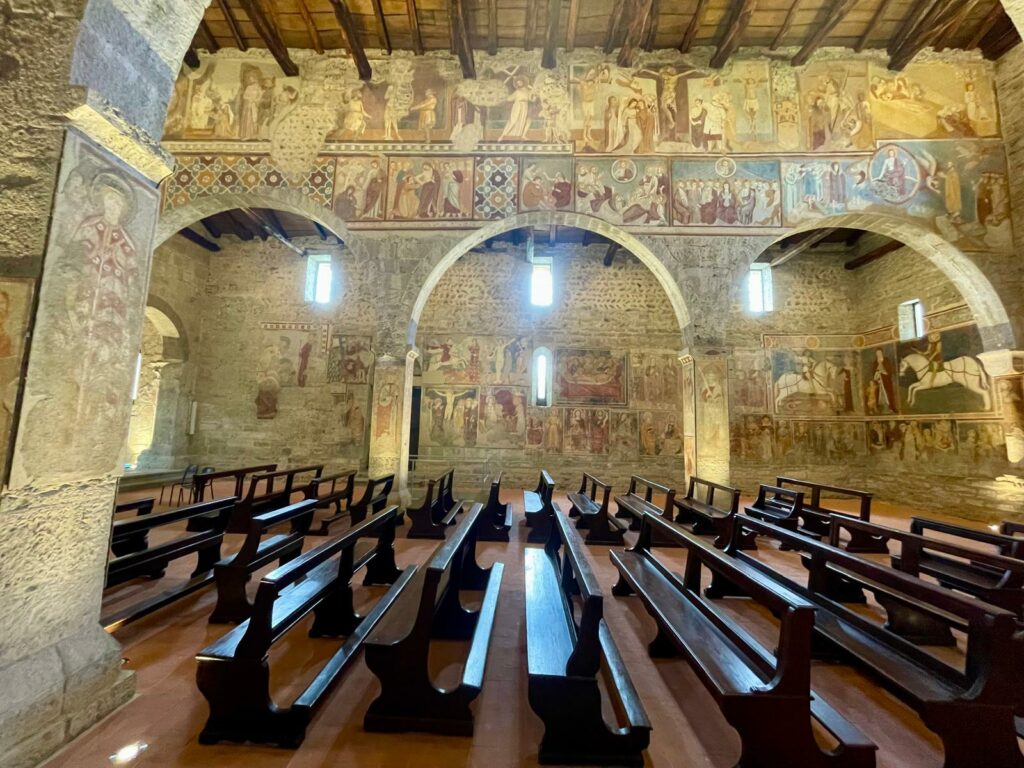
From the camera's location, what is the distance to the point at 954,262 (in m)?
7.75

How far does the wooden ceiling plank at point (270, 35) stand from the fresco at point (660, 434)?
10.6 metres

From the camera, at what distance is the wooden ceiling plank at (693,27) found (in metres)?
7.28

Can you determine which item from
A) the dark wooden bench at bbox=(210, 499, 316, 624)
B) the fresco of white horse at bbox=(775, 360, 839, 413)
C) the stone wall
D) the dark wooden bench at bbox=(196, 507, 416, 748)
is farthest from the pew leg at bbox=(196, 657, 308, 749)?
the fresco of white horse at bbox=(775, 360, 839, 413)

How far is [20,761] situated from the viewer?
169cm

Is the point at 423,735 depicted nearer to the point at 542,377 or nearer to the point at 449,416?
the point at 449,416

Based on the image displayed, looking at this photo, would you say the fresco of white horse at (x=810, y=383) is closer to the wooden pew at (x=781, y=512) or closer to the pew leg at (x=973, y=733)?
the wooden pew at (x=781, y=512)

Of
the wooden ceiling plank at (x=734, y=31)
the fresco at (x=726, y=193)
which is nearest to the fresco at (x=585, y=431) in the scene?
the fresco at (x=726, y=193)

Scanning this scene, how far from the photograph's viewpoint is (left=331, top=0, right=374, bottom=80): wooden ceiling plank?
7.19 meters

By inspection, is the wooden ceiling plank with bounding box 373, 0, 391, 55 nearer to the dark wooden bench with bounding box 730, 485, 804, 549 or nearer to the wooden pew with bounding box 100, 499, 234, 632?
the wooden pew with bounding box 100, 499, 234, 632

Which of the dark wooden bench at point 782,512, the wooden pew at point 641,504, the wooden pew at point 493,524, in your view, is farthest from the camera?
the wooden pew at point 493,524

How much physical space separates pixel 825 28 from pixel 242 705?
11136mm

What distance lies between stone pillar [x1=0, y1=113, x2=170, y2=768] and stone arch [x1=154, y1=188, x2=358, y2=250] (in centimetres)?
628

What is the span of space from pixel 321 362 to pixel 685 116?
10.0 meters

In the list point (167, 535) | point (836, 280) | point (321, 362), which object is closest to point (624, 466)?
point (836, 280)
